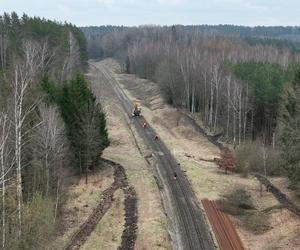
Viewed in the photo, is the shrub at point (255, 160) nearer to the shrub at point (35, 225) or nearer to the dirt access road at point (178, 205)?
the dirt access road at point (178, 205)

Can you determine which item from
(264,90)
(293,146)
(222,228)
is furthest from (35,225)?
(264,90)

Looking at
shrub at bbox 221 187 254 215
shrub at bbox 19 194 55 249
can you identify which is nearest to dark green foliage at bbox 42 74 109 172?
shrub at bbox 221 187 254 215

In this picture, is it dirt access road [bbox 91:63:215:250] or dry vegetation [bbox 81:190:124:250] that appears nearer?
dry vegetation [bbox 81:190:124:250]

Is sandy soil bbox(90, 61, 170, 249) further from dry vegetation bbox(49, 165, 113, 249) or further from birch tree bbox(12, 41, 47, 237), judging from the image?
birch tree bbox(12, 41, 47, 237)

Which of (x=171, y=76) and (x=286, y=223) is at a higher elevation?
(x=171, y=76)

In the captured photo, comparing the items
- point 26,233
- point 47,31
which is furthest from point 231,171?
point 47,31

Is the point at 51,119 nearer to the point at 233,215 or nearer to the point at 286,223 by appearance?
the point at 233,215

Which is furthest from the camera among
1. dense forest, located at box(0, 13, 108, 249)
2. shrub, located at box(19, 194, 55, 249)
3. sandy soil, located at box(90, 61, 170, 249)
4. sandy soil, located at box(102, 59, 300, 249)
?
sandy soil, located at box(102, 59, 300, 249)

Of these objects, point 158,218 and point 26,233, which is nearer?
point 26,233
